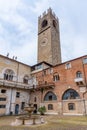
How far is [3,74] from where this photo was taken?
29.7 m

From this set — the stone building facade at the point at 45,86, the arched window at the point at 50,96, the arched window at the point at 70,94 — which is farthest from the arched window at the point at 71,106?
the arched window at the point at 50,96

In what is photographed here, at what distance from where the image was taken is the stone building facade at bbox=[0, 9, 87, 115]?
25181 mm

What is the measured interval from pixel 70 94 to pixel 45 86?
21.8 ft

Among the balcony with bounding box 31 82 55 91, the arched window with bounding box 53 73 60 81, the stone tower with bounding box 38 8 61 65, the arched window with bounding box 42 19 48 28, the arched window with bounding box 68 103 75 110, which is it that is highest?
the arched window with bounding box 42 19 48 28

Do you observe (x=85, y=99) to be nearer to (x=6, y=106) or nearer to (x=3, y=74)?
(x=6, y=106)

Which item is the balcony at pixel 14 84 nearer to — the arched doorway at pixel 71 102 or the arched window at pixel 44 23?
the arched doorway at pixel 71 102

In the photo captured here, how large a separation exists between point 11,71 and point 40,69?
26.5ft

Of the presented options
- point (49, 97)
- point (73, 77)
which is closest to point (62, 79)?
point (73, 77)

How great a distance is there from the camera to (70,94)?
26188 millimetres

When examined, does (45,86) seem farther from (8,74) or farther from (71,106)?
(8,74)

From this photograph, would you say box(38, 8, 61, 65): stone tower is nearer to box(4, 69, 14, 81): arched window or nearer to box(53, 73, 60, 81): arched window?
box(53, 73, 60, 81): arched window

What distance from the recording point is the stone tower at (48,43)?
45.2m

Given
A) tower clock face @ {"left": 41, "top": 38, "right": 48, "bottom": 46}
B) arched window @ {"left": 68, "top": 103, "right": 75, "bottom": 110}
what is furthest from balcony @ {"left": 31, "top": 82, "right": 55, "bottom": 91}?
tower clock face @ {"left": 41, "top": 38, "right": 48, "bottom": 46}

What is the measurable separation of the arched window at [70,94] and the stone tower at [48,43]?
701 inches
